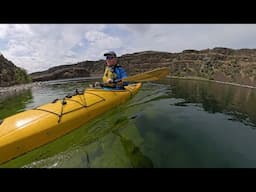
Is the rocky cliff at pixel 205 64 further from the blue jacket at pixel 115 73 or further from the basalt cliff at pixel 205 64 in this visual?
the blue jacket at pixel 115 73

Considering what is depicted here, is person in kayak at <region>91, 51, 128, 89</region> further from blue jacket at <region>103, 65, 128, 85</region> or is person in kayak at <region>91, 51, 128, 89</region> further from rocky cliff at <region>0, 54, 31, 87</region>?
rocky cliff at <region>0, 54, 31, 87</region>

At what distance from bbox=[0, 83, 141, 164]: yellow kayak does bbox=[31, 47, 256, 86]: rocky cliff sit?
110ft

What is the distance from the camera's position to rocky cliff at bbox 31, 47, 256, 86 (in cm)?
4019

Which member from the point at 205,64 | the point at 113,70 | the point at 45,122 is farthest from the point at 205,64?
the point at 45,122

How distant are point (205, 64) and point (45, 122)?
51.2 metres

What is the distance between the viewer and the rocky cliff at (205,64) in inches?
1582

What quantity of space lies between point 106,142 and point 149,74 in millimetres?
4992

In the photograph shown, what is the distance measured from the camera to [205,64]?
5066 centimetres

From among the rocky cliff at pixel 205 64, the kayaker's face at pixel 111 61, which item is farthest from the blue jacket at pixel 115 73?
the rocky cliff at pixel 205 64

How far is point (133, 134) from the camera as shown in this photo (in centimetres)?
761

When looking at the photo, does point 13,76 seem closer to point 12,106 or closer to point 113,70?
point 12,106

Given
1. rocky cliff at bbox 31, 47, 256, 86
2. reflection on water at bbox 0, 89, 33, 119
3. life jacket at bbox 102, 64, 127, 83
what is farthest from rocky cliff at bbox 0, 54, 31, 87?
life jacket at bbox 102, 64, 127, 83
